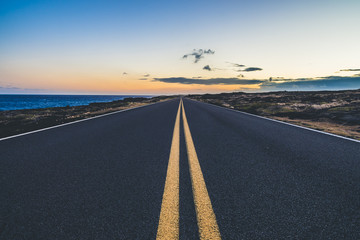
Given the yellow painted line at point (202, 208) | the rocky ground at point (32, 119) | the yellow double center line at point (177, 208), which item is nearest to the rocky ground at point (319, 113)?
the yellow painted line at point (202, 208)

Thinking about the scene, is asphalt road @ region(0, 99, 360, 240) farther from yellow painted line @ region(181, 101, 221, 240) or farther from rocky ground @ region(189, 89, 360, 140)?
rocky ground @ region(189, 89, 360, 140)

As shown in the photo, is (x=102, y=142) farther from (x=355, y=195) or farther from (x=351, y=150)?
(x=351, y=150)

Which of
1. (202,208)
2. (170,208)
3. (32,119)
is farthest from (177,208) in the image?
(32,119)

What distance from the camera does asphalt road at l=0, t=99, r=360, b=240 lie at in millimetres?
1809

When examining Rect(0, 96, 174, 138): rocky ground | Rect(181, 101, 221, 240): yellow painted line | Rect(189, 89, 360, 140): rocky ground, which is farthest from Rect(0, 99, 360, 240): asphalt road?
Rect(189, 89, 360, 140): rocky ground

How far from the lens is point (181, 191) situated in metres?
2.50

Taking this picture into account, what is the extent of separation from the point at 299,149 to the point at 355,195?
233 cm

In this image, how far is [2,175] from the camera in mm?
3131

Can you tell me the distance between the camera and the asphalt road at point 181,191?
5.93 ft

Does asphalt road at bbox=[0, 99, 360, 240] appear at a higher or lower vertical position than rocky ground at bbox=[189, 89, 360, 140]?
higher

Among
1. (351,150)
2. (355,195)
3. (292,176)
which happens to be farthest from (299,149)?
(355,195)

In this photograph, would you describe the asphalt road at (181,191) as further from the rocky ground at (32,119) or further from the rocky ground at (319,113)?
the rocky ground at (319,113)

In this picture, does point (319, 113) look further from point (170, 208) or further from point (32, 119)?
point (32, 119)

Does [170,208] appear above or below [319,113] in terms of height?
above
